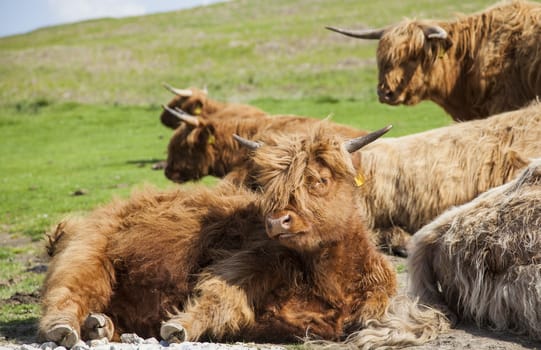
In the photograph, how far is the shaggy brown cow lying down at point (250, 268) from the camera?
4.93m

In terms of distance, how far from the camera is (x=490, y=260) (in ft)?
16.3

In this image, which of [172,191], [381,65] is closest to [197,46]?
[381,65]

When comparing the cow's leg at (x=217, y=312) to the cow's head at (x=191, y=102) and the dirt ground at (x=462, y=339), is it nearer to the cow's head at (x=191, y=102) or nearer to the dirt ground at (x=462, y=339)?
the dirt ground at (x=462, y=339)

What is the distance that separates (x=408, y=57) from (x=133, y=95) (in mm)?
31592

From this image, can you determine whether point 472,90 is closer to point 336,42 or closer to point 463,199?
point 463,199

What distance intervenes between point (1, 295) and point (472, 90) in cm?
621

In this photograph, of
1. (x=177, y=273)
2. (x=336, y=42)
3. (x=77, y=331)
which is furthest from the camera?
(x=336, y=42)

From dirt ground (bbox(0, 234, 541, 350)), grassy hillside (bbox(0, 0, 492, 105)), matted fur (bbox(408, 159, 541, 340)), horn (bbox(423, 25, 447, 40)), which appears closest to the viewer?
dirt ground (bbox(0, 234, 541, 350))

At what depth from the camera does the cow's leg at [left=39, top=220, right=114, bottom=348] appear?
193 inches

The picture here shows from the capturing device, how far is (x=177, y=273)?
5422 mm

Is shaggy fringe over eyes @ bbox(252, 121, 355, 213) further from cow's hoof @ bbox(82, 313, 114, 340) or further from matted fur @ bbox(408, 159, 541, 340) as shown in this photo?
cow's hoof @ bbox(82, 313, 114, 340)

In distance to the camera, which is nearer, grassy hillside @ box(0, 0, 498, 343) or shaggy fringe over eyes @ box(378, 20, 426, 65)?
shaggy fringe over eyes @ box(378, 20, 426, 65)

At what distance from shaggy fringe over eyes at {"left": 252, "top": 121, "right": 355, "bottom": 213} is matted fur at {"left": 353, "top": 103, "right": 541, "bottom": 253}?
2129 millimetres

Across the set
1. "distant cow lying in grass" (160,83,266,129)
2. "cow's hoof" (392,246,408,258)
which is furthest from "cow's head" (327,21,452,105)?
"cow's hoof" (392,246,408,258)
